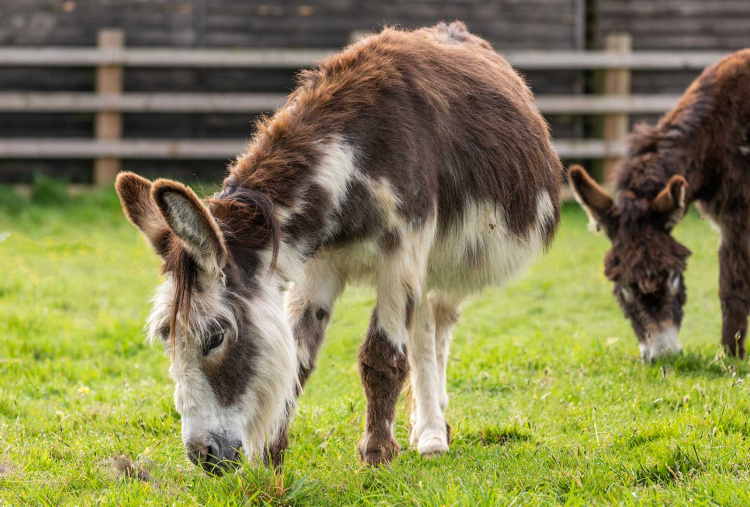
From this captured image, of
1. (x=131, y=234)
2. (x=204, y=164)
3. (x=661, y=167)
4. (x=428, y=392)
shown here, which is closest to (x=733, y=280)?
(x=661, y=167)

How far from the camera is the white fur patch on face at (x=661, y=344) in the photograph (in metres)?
5.66

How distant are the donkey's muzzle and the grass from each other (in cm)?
7

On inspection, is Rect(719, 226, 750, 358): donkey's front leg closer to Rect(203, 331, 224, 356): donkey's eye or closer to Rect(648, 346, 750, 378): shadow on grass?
Rect(648, 346, 750, 378): shadow on grass

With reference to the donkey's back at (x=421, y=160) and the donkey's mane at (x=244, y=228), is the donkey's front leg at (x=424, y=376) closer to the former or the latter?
the donkey's back at (x=421, y=160)

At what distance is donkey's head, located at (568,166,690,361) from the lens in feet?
18.8

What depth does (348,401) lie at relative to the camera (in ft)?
16.1

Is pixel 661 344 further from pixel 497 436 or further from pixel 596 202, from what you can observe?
pixel 497 436

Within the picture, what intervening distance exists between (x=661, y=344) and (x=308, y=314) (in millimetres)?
2712

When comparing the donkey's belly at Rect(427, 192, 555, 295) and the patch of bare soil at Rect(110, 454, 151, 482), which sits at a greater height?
the donkey's belly at Rect(427, 192, 555, 295)

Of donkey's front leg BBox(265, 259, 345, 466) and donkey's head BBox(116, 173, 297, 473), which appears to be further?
donkey's front leg BBox(265, 259, 345, 466)

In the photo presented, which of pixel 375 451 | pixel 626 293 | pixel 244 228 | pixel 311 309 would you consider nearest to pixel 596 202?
pixel 626 293

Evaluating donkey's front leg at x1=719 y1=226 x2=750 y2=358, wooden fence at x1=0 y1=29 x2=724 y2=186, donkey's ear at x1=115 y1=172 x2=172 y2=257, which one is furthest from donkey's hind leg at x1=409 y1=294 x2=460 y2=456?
wooden fence at x1=0 y1=29 x2=724 y2=186

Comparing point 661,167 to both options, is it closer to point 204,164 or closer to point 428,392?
point 428,392

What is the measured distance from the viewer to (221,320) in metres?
3.38
